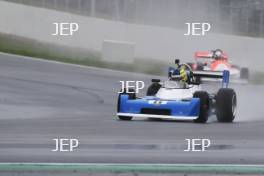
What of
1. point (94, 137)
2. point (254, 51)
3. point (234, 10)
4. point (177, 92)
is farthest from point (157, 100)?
point (254, 51)

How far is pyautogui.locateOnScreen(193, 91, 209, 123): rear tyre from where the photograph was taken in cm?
1037

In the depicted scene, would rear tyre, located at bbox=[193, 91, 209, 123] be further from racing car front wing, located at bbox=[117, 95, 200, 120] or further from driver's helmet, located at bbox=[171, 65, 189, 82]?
driver's helmet, located at bbox=[171, 65, 189, 82]

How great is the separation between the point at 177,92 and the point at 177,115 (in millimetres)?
374

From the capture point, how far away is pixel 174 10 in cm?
1117

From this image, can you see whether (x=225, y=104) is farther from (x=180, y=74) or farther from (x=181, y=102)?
(x=180, y=74)

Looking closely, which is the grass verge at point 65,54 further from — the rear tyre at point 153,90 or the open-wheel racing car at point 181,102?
the open-wheel racing car at point 181,102

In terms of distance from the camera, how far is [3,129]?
8547mm

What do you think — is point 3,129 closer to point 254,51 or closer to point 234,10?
point 234,10

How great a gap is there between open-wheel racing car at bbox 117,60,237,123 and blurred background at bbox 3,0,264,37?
28.1 inches

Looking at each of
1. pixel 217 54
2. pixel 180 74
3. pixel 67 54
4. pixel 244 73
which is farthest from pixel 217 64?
pixel 180 74

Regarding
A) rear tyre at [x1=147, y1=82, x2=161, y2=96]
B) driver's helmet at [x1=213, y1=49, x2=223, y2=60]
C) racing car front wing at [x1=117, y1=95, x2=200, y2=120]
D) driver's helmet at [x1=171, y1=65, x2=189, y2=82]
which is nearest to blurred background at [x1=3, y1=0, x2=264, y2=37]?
driver's helmet at [x1=213, y1=49, x2=223, y2=60]

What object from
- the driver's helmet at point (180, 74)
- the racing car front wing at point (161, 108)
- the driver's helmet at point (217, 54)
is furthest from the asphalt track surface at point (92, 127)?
the driver's helmet at point (217, 54)

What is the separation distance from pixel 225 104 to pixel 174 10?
1263 mm

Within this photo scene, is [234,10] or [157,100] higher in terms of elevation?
[234,10]
